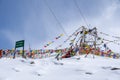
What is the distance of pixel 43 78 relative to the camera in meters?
11.5

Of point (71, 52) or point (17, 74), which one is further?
point (71, 52)

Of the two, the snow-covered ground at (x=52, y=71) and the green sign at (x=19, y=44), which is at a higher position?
the green sign at (x=19, y=44)

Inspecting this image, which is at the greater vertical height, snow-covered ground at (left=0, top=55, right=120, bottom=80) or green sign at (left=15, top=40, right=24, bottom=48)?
green sign at (left=15, top=40, right=24, bottom=48)

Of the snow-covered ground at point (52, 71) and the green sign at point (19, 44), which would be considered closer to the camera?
the snow-covered ground at point (52, 71)

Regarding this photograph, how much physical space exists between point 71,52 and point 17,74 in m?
10.3

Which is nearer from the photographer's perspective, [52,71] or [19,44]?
[52,71]

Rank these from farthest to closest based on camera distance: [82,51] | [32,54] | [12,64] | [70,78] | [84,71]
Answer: [32,54], [82,51], [12,64], [84,71], [70,78]

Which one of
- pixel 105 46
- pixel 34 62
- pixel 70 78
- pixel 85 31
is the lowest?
pixel 70 78

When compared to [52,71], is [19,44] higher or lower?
higher

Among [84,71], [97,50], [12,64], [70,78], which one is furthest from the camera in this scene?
[97,50]

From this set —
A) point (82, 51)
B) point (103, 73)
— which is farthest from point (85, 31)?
point (103, 73)

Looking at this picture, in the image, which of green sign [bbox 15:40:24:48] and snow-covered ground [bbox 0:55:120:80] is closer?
snow-covered ground [bbox 0:55:120:80]

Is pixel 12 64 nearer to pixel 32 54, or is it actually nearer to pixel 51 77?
pixel 51 77

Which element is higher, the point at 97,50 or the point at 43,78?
the point at 97,50
